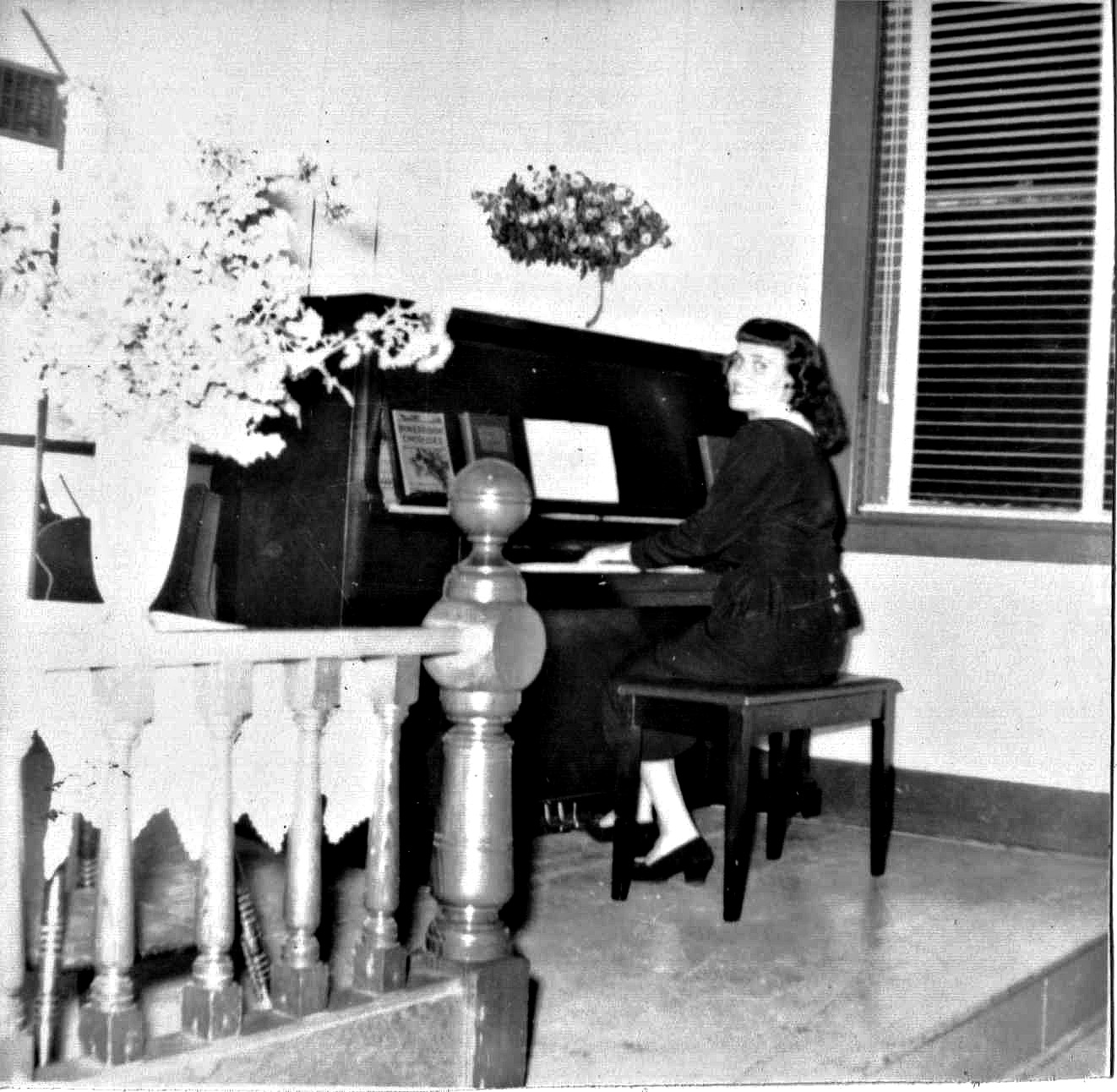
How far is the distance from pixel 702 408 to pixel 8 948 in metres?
3.17

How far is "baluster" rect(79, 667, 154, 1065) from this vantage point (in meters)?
1.84

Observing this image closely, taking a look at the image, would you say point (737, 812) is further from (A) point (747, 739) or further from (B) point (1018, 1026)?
(B) point (1018, 1026)

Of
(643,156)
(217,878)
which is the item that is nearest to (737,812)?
(217,878)

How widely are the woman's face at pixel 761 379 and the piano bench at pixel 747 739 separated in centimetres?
71

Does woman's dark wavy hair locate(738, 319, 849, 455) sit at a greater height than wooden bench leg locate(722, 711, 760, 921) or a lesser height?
greater

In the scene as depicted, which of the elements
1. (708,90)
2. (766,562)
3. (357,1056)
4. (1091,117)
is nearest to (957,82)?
(1091,117)

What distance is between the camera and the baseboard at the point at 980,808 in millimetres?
4398

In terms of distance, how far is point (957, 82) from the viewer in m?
→ 4.65

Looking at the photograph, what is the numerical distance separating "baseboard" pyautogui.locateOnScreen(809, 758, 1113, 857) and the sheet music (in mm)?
1251

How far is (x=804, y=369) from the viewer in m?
3.86

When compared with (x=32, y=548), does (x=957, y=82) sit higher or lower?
higher

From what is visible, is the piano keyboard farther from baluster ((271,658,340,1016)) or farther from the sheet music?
baluster ((271,658,340,1016))

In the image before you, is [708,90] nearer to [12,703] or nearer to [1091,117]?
[1091,117]

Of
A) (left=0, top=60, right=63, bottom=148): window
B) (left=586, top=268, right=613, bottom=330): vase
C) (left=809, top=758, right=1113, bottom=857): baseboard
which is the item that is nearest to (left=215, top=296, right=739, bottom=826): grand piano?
(left=586, top=268, right=613, bottom=330): vase
